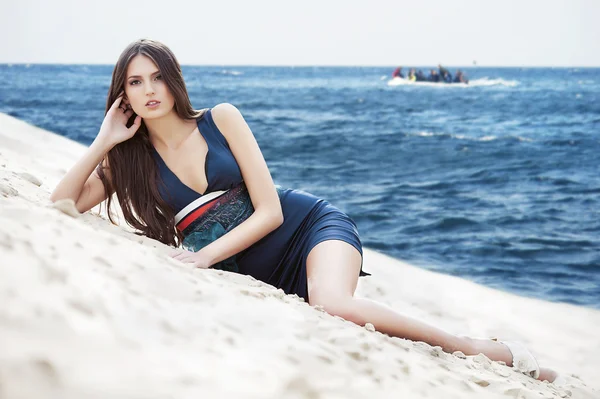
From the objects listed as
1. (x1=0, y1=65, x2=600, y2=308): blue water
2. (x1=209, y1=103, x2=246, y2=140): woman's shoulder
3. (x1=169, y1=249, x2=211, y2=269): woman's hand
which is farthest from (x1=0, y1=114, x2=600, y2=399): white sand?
(x1=0, y1=65, x2=600, y2=308): blue water

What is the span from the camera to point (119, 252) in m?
1.90

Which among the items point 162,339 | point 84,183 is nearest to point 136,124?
point 84,183

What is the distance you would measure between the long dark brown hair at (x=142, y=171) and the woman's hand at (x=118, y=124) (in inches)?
2.4

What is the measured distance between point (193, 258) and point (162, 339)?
3.72 ft

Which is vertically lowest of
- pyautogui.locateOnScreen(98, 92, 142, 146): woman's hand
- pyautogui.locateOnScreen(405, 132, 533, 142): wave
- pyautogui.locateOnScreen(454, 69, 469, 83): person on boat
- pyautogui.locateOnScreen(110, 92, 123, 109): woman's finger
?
pyautogui.locateOnScreen(405, 132, 533, 142): wave

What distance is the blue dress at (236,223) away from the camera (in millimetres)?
2924

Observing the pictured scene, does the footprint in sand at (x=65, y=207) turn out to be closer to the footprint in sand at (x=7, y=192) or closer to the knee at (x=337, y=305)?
the footprint in sand at (x=7, y=192)

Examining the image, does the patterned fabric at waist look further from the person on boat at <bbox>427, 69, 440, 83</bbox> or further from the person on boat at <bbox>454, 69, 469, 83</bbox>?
the person on boat at <bbox>454, 69, 469, 83</bbox>

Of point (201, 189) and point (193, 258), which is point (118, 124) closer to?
point (201, 189)

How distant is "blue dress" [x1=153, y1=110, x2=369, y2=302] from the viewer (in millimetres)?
2924

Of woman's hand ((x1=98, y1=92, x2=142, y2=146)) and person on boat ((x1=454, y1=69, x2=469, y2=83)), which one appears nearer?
woman's hand ((x1=98, y1=92, x2=142, y2=146))

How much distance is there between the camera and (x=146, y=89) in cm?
284

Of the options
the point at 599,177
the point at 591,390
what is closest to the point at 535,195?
the point at 599,177

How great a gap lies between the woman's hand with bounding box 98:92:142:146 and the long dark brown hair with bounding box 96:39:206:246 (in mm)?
61
